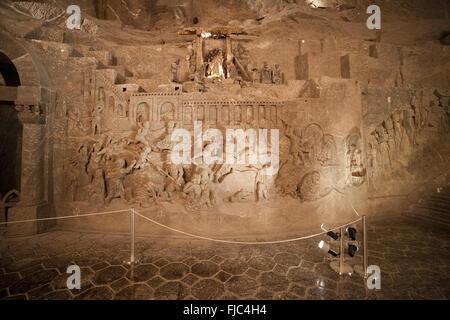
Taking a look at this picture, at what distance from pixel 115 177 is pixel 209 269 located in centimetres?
441

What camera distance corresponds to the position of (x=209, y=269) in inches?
178

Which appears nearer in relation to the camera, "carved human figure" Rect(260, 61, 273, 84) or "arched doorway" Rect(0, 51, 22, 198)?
"arched doorway" Rect(0, 51, 22, 198)

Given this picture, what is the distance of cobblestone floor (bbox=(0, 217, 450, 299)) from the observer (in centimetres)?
373

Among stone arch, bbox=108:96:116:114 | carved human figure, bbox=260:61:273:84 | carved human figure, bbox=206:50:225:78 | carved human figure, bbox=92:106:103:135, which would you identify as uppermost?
carved human figure, bbox=206:50:225:78

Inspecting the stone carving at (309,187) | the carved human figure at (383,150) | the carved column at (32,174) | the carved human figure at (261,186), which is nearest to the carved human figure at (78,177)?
the carved column at (32,174)

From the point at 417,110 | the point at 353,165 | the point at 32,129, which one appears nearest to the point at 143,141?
the point at 32,129

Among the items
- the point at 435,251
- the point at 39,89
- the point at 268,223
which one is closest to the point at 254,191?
the point at 268,223

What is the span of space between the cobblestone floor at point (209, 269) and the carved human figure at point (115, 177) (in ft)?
4.34

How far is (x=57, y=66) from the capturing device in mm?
7090

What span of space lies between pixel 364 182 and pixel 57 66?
11855 mm

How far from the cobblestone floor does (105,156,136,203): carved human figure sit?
132cm

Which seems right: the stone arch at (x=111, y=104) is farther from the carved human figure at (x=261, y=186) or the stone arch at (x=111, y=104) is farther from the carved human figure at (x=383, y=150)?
the carved human figure at (x=383, y=150)

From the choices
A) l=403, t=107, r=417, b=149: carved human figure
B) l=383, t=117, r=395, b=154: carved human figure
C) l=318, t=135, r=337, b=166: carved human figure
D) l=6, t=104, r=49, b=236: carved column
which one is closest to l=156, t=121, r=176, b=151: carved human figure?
l=6, t=104, r=49, b=236: carved column

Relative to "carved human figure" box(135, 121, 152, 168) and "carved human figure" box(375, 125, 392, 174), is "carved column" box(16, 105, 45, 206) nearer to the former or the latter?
"carved human figure" box(135, 121, 152, 168)
